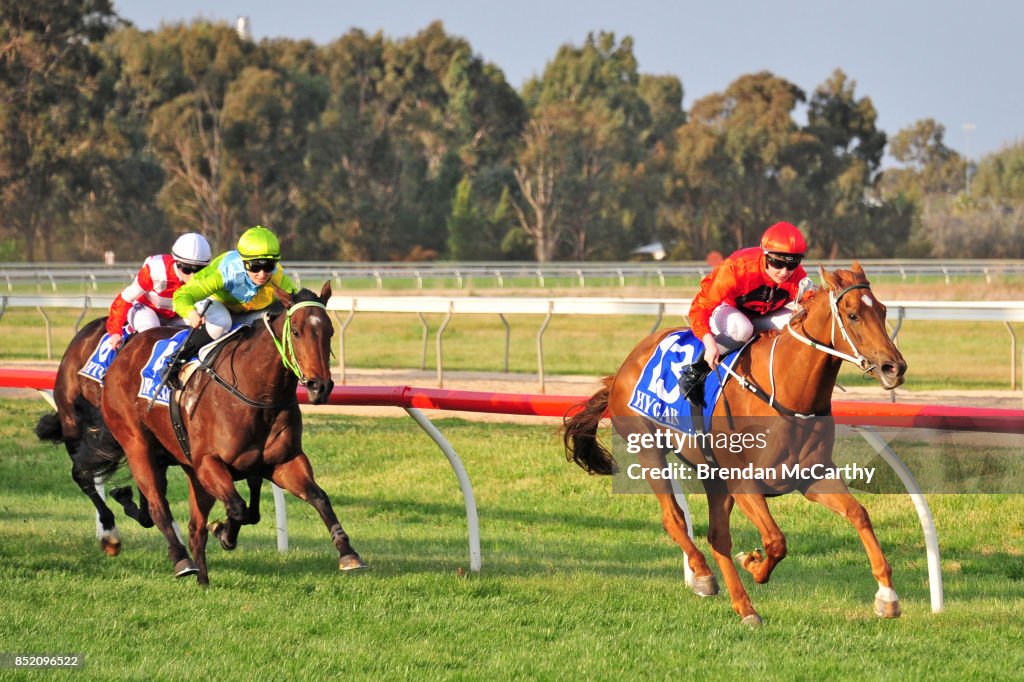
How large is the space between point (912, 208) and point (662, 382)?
51.4 meters

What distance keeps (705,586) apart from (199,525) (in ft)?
8.25

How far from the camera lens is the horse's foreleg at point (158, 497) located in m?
6.36

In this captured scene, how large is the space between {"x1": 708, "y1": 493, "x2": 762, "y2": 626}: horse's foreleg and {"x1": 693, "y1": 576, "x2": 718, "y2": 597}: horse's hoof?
0.23m

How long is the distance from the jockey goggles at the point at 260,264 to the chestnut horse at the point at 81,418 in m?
1.58

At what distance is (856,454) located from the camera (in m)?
A: 8.05

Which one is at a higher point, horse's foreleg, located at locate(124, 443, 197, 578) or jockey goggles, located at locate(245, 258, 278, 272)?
jockey goggles, located at locate(245, 258, 278, 272)

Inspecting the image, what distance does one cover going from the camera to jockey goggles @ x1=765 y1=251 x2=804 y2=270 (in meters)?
5.78

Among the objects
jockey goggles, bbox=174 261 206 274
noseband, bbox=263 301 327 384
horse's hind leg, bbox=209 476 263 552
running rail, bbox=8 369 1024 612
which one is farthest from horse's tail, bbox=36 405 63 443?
noseband, bbox=263 301 327 384

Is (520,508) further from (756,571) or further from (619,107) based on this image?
(619,107)

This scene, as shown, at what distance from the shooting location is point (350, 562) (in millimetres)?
5805

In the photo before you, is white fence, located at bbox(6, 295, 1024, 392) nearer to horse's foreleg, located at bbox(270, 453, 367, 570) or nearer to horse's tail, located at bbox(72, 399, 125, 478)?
horse's tail, located at bbox(72, 399, 125, 478)

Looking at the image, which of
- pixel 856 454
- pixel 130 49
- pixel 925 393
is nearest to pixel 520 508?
pixel 856 454

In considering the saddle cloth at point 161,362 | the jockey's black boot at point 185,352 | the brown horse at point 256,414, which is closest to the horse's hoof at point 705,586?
the brown horse at point 256,414

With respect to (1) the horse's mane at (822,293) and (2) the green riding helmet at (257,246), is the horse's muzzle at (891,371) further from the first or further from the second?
(2) the green riding helmet at (257,246)
